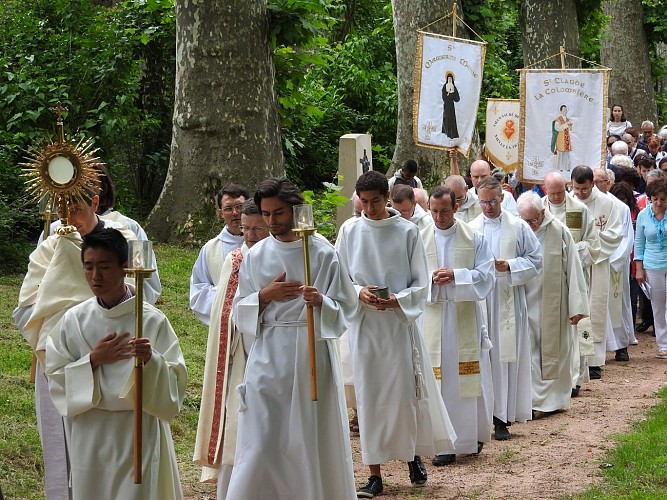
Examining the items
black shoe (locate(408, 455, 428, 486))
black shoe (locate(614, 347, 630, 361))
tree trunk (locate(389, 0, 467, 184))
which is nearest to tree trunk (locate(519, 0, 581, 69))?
tree trunk (locate(389, 0, 467, 184))

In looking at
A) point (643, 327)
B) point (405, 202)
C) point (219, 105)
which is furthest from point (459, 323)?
point (643, 327)

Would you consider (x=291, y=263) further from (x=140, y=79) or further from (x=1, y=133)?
(x=140, y=79)

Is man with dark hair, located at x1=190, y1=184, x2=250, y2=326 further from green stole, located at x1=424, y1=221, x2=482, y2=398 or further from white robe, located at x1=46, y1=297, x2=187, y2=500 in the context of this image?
white robe, located at x1=46, y1=297, x2=187, y2=500

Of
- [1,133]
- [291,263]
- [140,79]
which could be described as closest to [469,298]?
[291,263]

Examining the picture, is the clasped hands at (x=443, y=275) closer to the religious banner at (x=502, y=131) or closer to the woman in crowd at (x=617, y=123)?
the religious banner at (x=502, y=131)

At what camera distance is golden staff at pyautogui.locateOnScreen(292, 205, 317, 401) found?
22.1 feet

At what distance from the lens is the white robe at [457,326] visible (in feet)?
31.3

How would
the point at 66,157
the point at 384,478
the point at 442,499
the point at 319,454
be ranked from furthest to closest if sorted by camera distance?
the point at 384,478, the point at 442,499, the point at 319,454, the point at 66,157

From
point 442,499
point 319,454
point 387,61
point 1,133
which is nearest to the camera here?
point 319,454

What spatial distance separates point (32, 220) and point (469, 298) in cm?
631

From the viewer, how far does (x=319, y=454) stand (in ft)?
23.1

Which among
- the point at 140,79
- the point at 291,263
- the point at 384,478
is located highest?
the point at 140,79

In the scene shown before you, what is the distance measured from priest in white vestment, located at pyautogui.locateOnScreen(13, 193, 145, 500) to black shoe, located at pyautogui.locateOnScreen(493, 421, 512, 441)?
4.38 metres

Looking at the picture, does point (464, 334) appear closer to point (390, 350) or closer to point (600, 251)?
point (390, 350)
